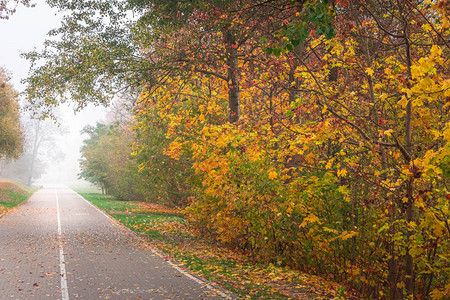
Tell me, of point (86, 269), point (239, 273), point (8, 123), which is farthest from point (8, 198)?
point (239, 273)

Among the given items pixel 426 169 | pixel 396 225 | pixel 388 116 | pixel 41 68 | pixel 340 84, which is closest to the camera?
pixel 426 169

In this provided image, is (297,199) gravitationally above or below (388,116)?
below

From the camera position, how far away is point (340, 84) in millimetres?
10805

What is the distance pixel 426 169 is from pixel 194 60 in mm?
10033

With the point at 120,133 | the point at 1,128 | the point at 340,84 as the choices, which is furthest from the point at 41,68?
the point at 120,133

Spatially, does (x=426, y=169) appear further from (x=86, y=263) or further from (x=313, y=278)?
(x=86, y=263)

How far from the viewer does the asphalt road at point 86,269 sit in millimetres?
8328

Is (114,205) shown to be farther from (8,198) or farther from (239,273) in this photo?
(239,273)

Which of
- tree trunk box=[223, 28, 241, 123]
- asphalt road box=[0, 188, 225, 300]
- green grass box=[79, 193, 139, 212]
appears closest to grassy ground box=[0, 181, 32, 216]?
green grass box=[79, 193, 139, 212]

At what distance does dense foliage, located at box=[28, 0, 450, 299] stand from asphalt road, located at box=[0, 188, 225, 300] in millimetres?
2170

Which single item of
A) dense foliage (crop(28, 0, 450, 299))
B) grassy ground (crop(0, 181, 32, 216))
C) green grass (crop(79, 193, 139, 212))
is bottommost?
green grass (crop(79, 193, 139, 212))

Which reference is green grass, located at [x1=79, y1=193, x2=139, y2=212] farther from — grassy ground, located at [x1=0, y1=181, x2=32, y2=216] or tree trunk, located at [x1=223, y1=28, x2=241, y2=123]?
tree trunk, located at [x1=223, y1=28, x2=241, y2=123]

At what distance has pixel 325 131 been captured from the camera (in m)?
6.89

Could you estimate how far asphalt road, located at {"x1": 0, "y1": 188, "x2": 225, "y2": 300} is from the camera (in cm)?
833
